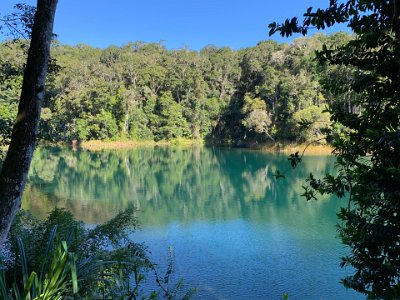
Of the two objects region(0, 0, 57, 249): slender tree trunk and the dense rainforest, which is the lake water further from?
the dense rainforest

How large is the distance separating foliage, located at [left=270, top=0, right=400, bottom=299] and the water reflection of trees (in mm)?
11635

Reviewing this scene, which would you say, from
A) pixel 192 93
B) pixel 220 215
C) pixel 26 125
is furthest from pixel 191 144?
pixel 26 125

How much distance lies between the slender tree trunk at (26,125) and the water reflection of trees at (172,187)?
440 inches

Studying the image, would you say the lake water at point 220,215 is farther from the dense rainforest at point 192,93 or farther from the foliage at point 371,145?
the dense rainforest at point 192,93

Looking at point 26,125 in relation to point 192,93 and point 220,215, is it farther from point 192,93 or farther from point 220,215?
point 192,93

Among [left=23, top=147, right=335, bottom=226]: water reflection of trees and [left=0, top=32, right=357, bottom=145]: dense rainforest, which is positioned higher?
[left=0, top=32, right=357, bottom=145]: dense rainforest

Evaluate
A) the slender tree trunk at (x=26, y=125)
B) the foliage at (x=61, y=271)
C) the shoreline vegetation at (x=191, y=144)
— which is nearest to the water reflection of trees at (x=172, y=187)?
the shoreline vegetation at (x=191, y=144)

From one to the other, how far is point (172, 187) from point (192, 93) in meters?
25.4

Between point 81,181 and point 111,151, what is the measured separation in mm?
15868

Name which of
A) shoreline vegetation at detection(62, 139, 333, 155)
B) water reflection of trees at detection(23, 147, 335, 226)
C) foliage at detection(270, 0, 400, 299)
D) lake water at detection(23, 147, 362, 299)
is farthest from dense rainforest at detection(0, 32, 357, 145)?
foliage at detection(270, 0, 400, 299)

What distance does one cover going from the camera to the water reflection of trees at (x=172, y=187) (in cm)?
A: 1548

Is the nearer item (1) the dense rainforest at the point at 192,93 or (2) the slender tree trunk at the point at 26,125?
(2) the slender tree trunk at the point at 26,125

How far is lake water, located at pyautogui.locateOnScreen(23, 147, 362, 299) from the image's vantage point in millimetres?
8758

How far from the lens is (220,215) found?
15.0m
